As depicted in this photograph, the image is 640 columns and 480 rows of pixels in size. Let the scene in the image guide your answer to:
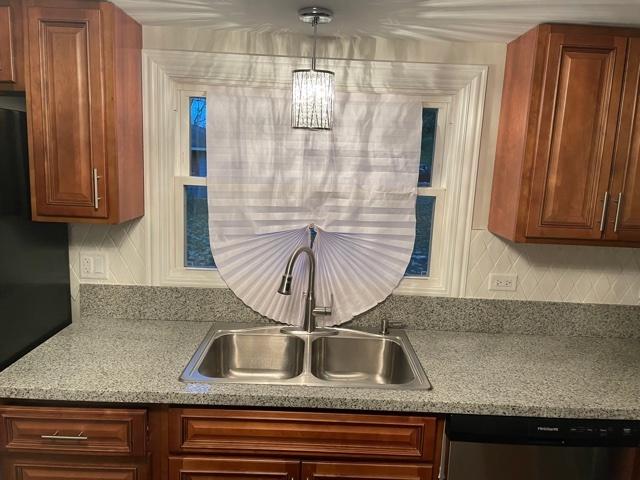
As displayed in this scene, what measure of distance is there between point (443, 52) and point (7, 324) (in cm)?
189

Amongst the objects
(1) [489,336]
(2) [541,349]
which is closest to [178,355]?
(1) [489,336]

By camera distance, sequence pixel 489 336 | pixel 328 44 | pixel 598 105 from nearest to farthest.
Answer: pixel 598 105
pixel 328 44
pixel 489 336

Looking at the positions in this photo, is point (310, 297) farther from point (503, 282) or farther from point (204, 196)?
point (503, 282)

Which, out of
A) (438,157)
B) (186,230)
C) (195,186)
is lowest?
(186,230)

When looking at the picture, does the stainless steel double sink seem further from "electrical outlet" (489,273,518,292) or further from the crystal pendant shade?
the crystal pendant shade

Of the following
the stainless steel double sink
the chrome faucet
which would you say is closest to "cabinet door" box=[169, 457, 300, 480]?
the stainless steel double sink

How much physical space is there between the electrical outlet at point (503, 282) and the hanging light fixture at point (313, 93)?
1.04 meters

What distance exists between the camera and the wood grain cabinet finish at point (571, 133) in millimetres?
1672

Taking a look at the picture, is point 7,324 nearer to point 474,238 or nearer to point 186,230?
point 186,230

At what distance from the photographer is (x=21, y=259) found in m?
1.71

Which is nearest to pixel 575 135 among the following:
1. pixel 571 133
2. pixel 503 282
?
pixel 571 133

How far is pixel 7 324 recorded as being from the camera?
1.62 meters

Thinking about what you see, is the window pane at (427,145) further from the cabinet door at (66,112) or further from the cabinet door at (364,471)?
the cabinet door at (66,112)

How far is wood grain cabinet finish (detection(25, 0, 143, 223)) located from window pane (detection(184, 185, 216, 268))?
362mm
